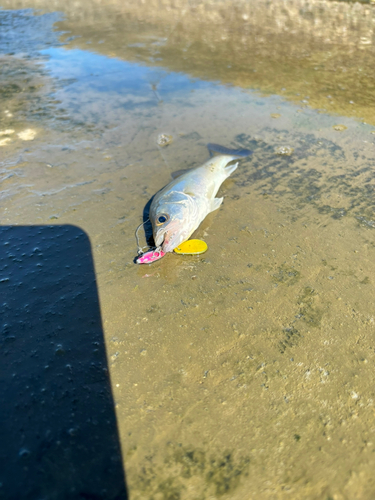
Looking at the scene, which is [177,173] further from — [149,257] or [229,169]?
[149,257]

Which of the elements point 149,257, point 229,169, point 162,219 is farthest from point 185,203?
point 229,169

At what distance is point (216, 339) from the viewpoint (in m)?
2.84

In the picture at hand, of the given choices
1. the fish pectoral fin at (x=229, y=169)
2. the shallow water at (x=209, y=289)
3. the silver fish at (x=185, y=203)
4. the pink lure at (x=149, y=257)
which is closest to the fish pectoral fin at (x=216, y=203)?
the silver fish at (x=185, y=203)

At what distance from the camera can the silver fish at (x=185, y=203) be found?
3.56 m

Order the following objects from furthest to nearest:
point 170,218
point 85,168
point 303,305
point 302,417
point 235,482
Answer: point 85,168
point 170,218
point 303,305
point 302,417
point 235,482

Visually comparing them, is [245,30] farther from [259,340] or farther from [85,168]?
[259,340]

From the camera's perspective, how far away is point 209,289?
325cm

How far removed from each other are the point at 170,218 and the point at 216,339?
137 centimetres

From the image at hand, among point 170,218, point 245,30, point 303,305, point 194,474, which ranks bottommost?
point 194,474

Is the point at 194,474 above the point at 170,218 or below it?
below

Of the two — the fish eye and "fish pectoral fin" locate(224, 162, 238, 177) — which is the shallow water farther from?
the fish eye

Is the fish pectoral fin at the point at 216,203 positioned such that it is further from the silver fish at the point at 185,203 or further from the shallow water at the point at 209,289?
the shallow water at the point at 209,289

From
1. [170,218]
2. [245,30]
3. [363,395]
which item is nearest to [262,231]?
[170,218]

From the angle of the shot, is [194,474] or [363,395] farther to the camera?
[363,395]
